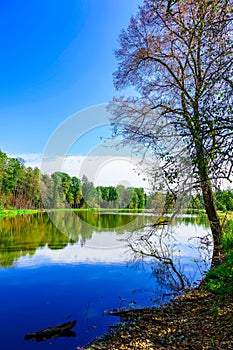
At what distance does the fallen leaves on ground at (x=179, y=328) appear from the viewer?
3.95 metres

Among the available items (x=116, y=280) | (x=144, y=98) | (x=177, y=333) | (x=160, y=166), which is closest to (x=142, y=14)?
(x=144, y=98)

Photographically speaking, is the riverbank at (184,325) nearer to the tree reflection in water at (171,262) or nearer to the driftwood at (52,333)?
the driftwood at (52,333)

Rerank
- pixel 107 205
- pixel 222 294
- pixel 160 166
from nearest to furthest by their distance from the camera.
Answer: pixel 222 294 < pixel 160 166 < pixel 107 205

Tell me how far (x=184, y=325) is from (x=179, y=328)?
0.49 feet

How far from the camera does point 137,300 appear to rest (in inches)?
271

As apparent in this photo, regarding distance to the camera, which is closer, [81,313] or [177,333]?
[177,333]

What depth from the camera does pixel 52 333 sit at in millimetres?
5211

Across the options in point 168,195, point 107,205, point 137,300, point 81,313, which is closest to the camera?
point 81,313

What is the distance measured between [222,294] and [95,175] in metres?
15.8

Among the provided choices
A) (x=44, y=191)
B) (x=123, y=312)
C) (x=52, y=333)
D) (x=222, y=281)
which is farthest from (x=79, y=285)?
(x=44, y=191)

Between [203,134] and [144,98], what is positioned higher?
Answer: [144,98]

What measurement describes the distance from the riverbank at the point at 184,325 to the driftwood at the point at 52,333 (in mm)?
817

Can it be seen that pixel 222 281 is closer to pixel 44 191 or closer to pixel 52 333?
pixel 52 333

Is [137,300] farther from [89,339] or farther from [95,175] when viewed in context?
[95,175]
